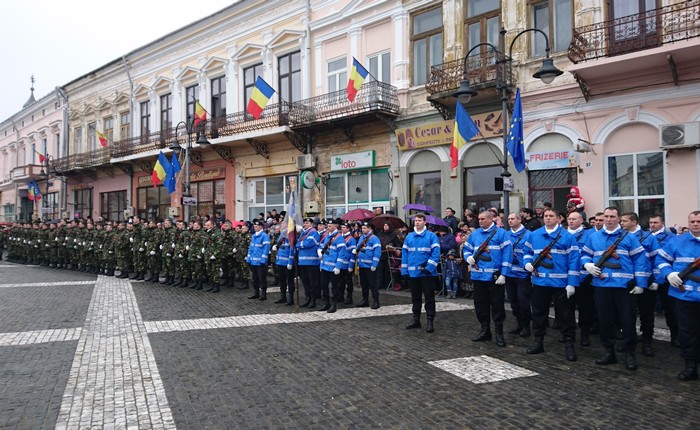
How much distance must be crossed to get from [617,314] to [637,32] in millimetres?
8903

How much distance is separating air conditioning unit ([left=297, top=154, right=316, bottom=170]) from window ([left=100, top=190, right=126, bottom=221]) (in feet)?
54.2

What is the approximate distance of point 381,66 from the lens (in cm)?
1923

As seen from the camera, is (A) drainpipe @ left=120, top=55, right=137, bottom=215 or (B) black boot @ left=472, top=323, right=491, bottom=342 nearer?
(B) black boot @ left=472, top=323, right=491, bottom=342

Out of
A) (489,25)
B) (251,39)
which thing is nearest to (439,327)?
(489,25)

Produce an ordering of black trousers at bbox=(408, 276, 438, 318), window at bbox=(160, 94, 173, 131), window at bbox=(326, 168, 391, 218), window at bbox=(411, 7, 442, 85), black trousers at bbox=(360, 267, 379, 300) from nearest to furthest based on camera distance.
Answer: black trousers at bbox=(408, 276, 438, 318) < black trousers at bbox=(360, 267, 379, 300) < window at bbox=(411, 7, 442, 85) < window at bbox=(326, 168, 391, 218) < window at bbox=(160, 94, 173, 131)

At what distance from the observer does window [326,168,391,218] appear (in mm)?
19125

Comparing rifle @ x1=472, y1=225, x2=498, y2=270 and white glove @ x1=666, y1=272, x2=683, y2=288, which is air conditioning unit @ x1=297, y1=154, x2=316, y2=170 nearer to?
rifle @ x1=472, y1=225, x2=498, y2=270

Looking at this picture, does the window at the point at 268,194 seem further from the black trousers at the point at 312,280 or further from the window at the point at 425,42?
the black trousers at the point at 312,280

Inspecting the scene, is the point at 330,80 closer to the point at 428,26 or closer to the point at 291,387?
the point at 428,26

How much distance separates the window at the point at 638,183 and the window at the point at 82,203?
3299cm

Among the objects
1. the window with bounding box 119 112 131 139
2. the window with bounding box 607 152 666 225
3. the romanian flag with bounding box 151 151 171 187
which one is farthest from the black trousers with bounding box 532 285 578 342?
the window with bounding box 119 112 131 139

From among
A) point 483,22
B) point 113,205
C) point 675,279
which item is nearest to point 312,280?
point 675,279

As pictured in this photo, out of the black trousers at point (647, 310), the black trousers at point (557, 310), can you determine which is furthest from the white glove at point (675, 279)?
the black trousers at point (647, 310)

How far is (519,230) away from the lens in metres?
8.41
